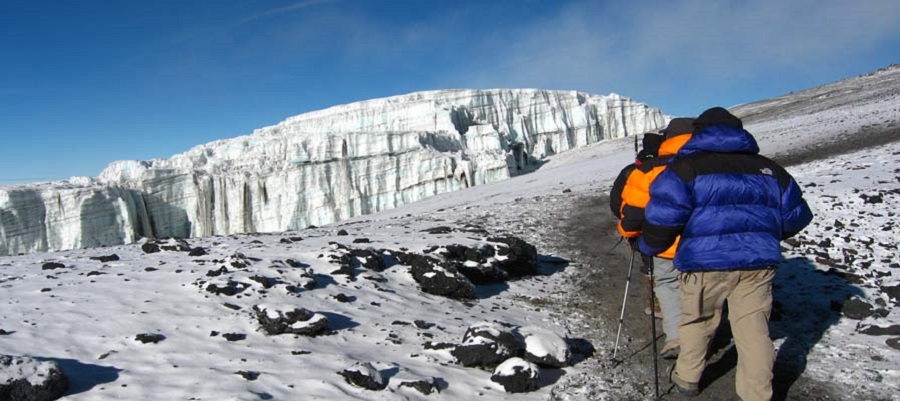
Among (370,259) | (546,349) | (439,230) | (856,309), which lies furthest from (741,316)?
(439,230)

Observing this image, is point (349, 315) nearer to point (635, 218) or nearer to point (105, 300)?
point (105, 300)

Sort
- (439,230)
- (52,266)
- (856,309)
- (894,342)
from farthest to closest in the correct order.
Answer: (439,230) < (52,266) < (856,309) < (894,342)

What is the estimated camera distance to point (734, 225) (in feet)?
15.9

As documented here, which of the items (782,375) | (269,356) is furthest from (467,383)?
(782,375)

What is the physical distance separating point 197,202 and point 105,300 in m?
45.5

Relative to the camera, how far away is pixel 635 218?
5785mm

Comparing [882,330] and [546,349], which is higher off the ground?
[546,349]

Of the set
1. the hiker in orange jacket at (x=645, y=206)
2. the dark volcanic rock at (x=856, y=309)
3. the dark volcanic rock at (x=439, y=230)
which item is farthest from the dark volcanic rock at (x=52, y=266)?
the dark volcanic rock at (x=856, y=309)

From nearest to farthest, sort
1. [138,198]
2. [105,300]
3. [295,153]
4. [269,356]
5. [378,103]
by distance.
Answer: [269,356]
[105,300]
[138,198]
[295,153]
[378,103]

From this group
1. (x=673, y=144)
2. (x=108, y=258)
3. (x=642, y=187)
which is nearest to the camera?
(x=642, y=187)

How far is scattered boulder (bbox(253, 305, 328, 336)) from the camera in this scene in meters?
6.90

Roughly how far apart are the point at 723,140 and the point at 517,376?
10.0 ft

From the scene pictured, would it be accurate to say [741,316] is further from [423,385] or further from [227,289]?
[227,289]

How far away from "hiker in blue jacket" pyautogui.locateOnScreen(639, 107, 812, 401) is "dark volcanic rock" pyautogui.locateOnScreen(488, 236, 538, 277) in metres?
6.10
